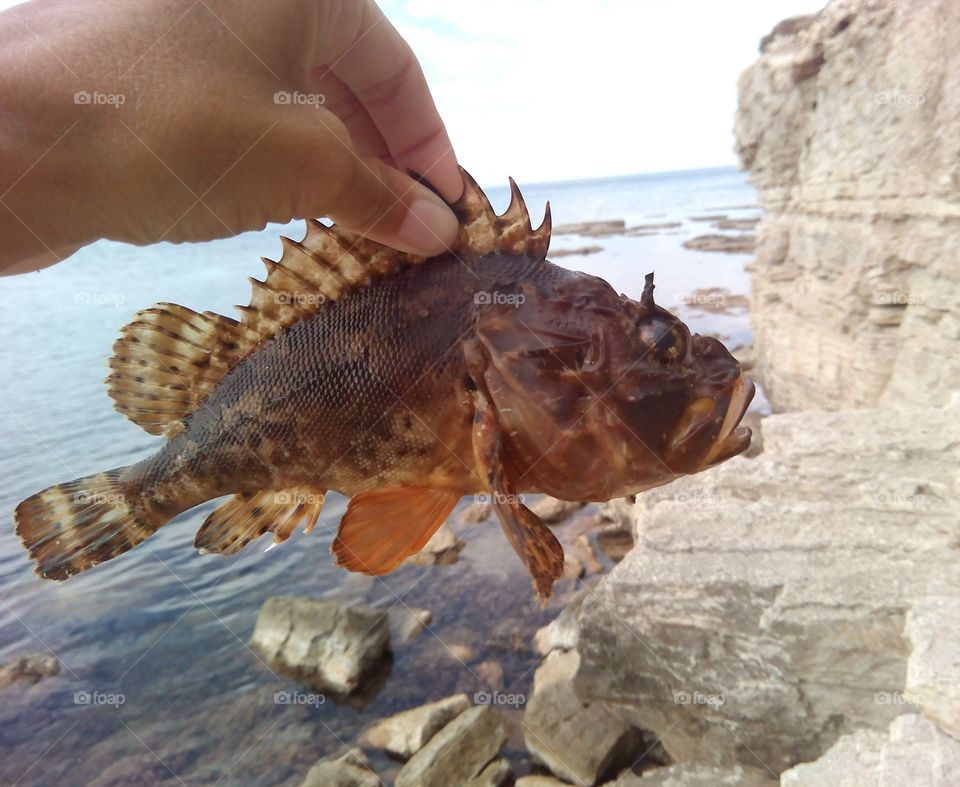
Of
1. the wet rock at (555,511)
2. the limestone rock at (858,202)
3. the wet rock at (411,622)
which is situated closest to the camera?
the limestone rock at (858,202)

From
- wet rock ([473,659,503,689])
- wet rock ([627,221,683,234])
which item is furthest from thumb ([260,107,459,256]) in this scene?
wet rock ([627,221,683,234])

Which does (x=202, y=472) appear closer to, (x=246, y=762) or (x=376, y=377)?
(x=376, y=377)

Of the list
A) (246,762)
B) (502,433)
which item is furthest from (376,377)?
(246,762)

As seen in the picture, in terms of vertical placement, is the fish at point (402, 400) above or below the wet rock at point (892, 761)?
above

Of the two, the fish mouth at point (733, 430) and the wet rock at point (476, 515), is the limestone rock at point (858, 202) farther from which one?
the fish mouth at point (733, 430)

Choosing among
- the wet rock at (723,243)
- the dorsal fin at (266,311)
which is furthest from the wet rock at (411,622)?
the wet rock at (723,243)

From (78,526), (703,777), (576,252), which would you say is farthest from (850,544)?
(576,252)
